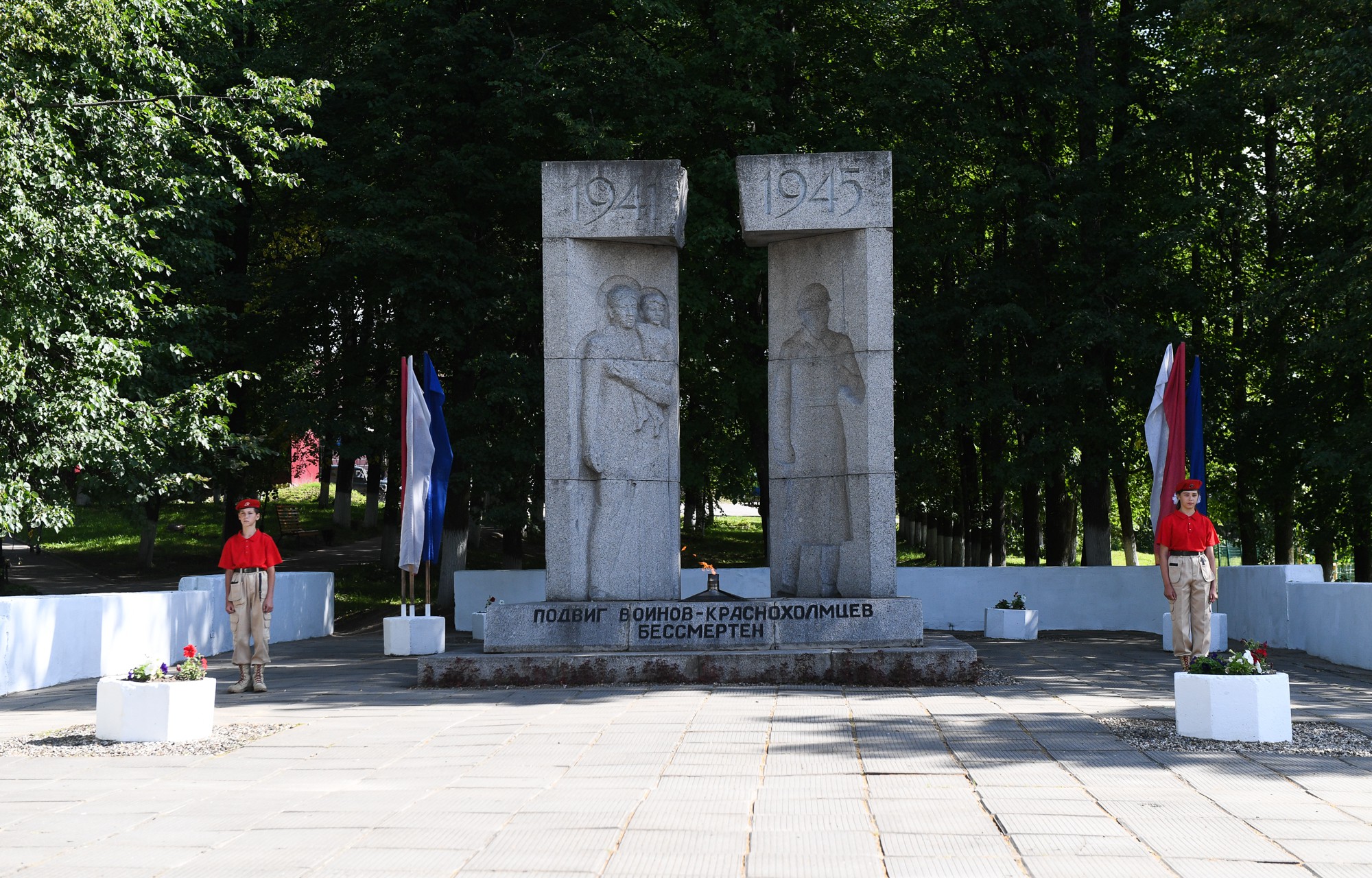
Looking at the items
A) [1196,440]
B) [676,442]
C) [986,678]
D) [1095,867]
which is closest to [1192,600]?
[986,678]

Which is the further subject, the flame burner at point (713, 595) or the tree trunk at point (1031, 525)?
the tree trunk at point (1031, 525)

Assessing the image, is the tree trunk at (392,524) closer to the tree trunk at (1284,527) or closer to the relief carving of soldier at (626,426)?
the relief carving of soldier at (626,426)

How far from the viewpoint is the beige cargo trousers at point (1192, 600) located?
423 inches

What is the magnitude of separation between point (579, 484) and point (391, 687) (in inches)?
106

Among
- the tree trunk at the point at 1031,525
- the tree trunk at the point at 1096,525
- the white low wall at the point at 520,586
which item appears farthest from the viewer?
the tree trunk at the point at 1031,525

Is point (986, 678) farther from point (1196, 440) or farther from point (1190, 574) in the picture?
point (1196, 440)

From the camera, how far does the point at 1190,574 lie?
35.2ft

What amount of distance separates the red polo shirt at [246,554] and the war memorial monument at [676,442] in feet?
5.98

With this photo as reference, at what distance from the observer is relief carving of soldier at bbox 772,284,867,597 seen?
43.2 feet

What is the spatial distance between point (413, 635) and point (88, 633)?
3812 mm

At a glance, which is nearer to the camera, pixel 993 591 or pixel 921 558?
pixel 993 591

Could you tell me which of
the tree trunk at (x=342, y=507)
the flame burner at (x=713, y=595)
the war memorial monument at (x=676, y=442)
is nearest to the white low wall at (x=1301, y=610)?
the war memorial monument at (x=676, y=442)

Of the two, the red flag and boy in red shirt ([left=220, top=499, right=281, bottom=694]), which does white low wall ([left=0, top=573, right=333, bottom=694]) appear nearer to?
boy in red shirt ([left=220, top=499, right=281, bottom=694])

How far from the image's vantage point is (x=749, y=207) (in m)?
12.7
